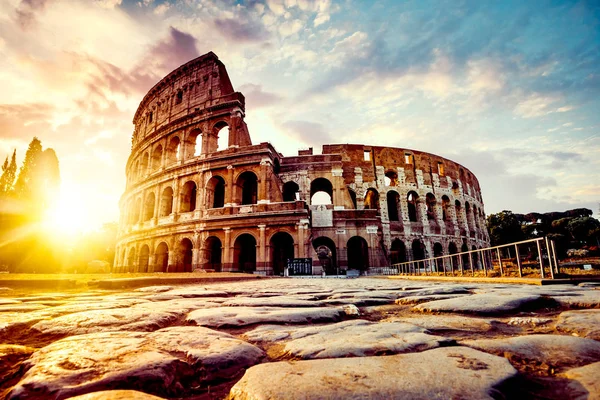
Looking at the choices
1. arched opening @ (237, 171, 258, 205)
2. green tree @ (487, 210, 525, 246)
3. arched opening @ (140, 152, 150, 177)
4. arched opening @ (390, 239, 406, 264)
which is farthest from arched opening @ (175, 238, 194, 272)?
green tree @ (487, 210, 525, 246)

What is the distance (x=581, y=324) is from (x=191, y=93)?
885 inches

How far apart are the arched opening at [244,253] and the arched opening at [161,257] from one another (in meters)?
4.72

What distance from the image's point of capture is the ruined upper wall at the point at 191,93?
18.7m

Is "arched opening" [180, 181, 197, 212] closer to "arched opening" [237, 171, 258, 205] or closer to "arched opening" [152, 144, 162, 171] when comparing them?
"arched opening" [237, 171, 258, 205]

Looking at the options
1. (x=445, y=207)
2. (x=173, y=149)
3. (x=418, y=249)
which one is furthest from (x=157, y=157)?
(x=445, y=207)

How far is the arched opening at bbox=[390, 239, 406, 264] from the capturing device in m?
20.4

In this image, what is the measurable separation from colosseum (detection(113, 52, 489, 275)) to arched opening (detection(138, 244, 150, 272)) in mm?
102

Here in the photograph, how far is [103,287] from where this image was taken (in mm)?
5227

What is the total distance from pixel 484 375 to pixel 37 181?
37.0 m

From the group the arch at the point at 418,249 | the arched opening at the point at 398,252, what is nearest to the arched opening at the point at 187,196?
the arched opening at the point at 398,252

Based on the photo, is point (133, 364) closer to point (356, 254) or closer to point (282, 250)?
point (282, 250)

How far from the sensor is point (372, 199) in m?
22.2

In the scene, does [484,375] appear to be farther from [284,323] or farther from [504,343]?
[284,323]

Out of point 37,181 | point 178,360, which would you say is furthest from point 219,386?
point 37,181
